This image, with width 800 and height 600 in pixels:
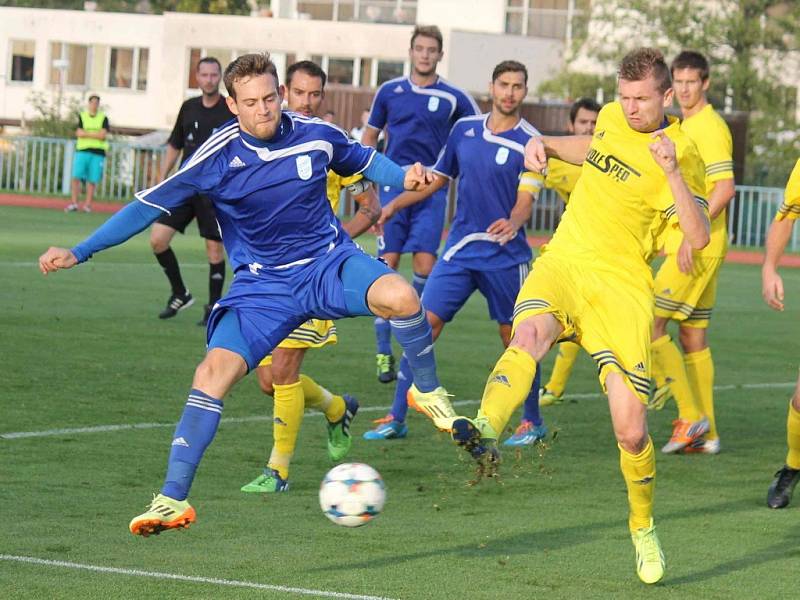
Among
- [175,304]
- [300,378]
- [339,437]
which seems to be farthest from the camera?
[175,304]

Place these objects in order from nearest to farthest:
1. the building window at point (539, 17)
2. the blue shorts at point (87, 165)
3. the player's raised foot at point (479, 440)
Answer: the player's raised foot at point (479, 440), the blue shorts at point (87, 165), the building window at point (539, 17)

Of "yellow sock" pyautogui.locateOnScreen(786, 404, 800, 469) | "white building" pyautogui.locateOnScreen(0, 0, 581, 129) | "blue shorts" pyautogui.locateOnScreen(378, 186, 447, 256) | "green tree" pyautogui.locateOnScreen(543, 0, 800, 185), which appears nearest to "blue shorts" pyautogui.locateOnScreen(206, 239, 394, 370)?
"yellow sock" pyautogui.locateOnScreen(786, 404, 800, 469)

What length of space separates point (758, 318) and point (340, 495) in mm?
13204

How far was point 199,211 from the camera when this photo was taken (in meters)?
14.9

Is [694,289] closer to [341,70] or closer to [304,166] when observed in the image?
[304,166]

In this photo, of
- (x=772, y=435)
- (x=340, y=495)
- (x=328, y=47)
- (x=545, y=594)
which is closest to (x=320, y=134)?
(x=340, y=495)

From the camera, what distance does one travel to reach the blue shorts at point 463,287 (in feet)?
33.8

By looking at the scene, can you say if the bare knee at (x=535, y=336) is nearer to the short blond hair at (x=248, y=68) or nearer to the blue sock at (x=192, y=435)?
the blue sock at (x=192, y=435)

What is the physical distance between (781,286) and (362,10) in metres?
55.3

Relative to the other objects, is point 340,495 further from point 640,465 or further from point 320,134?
point 320,134

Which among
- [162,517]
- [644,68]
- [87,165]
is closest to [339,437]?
[162,517]

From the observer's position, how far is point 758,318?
19.1 metres

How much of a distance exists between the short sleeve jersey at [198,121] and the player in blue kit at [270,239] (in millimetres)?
7702

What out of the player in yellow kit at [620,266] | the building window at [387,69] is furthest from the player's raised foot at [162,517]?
the building window at [387,69]
